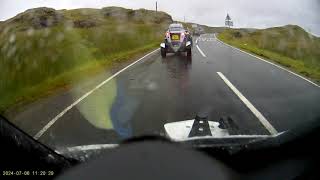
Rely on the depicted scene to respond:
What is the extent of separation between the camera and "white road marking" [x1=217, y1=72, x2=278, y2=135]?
3062 millimetres

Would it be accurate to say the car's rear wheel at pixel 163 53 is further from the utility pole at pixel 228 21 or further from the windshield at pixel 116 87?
the utility pole at pixel 228 21

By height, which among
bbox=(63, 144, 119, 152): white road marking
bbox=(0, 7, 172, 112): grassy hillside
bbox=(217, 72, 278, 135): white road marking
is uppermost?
bbox=(0, 7, 172, 112): grassy hillside

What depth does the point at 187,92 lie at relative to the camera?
15.9 feet

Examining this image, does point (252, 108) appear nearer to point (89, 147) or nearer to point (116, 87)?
point (116, 87)

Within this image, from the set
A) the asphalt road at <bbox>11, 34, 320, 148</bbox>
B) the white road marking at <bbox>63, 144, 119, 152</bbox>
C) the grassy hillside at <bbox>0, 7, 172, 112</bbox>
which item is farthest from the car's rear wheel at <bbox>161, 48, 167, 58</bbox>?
the white road marking at <bbox>63, 144, 119, 152</bbox>

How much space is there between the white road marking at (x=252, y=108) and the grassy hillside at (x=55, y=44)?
1.01 metres

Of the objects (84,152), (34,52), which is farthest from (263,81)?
(84,152)

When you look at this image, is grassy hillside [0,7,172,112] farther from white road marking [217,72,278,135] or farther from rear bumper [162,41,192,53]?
rear bumper [162,41,192,53]

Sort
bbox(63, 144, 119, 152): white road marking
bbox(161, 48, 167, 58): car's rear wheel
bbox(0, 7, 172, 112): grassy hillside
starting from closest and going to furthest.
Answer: bbox(63, 144, 119, 152): white road marking < bbox(0, 7, 172, 112): grassy hillside < bbox(161, 48, 167, 58): car's rear wheel

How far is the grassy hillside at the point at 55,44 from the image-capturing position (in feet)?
10.3

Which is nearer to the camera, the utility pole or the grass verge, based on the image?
the utility pole

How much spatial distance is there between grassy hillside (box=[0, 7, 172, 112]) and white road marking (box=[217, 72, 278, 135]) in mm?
1005

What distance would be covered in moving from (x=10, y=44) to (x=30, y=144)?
892mm

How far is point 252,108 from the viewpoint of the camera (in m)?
4.27
